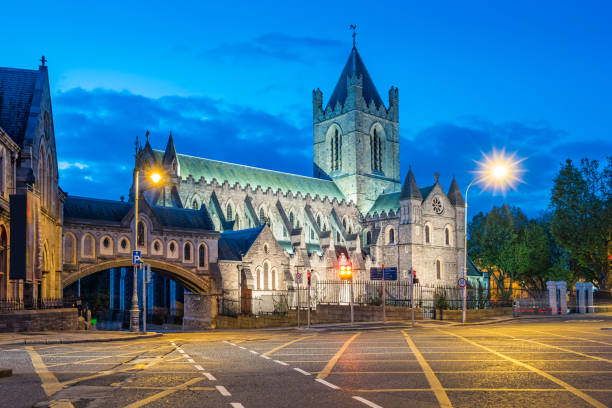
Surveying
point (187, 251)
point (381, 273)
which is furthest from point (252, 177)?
point (381, 273)

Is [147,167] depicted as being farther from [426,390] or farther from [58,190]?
[426,390]

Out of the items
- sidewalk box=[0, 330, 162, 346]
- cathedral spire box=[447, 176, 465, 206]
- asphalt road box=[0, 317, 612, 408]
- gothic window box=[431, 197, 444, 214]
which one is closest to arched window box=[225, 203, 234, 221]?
gothic window box=[431, 197, 444, 214]

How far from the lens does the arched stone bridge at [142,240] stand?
37594 mm

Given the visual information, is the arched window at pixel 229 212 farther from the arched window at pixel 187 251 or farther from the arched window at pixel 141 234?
the arched window at pixel 141 234

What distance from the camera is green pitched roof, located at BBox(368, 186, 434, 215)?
67812mm

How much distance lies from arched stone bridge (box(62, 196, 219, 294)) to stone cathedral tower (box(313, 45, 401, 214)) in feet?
108

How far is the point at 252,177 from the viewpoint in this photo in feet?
216

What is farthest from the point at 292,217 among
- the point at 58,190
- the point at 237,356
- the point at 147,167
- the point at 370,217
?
the point at 237,356

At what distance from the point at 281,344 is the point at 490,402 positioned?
36.5ft

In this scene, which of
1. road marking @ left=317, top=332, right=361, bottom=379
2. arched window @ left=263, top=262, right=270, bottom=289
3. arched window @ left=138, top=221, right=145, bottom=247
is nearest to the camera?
road marking @ left=317, top=332, right=361, bottom=379

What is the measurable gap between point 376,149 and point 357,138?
4.33 meters

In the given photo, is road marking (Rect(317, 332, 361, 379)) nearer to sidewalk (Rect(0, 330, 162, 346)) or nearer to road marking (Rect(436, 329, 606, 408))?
road marking (Rect(436, 329, 606, 408))

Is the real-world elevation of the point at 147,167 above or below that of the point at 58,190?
above

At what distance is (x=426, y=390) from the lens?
9.64m
